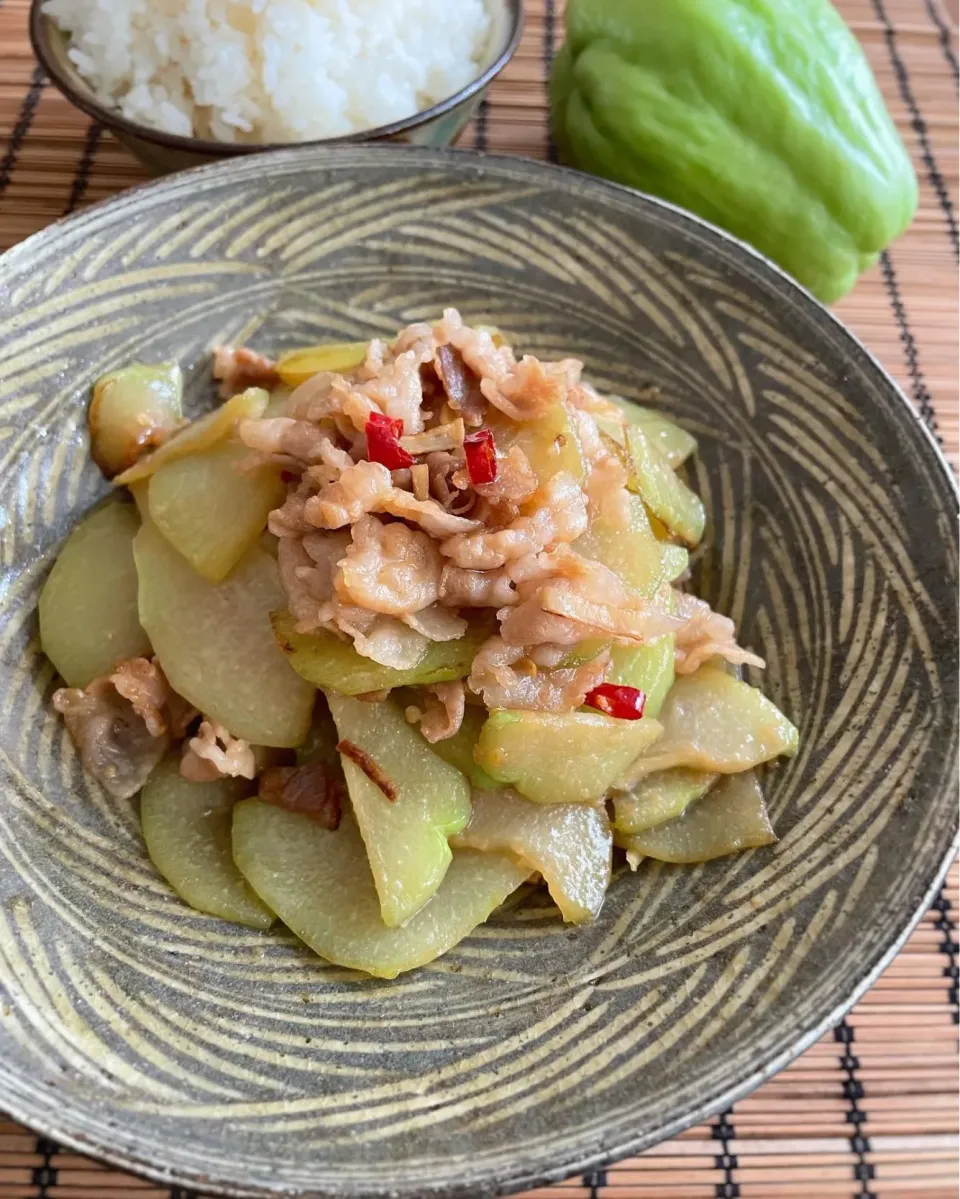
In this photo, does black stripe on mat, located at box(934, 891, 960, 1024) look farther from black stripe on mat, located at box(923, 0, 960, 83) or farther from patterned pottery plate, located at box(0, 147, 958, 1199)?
black stripe on mat, located at box(923, 0, 960, 83)

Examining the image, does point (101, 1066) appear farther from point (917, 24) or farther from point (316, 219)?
point (917, 24)

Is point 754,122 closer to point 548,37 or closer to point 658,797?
point 548,37

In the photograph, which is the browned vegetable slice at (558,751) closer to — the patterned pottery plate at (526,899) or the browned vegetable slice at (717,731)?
the browned vegetable slice at (717,731)

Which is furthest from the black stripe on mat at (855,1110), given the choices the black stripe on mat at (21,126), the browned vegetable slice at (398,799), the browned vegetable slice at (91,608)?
the black stripe on mat at (21,126)

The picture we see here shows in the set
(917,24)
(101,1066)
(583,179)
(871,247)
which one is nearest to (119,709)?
(101,1066)

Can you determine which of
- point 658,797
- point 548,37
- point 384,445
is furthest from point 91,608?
point 548,37

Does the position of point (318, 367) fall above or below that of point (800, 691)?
above
